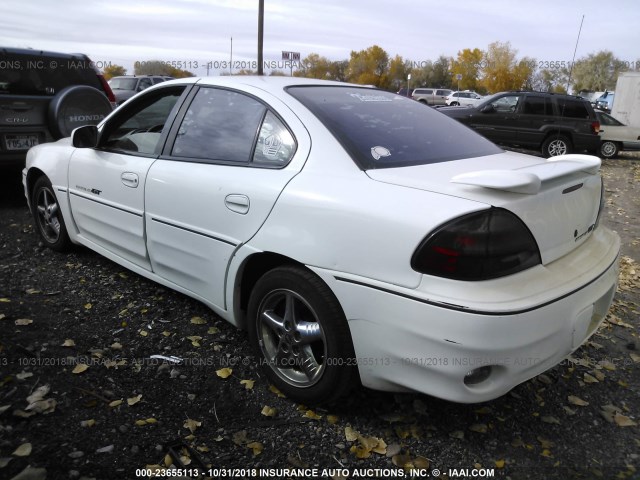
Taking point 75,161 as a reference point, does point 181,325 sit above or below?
below

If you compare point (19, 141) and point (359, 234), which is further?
point (19, 141)

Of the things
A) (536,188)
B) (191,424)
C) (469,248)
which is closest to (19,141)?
(191,424)

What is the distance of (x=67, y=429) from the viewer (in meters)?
2.23

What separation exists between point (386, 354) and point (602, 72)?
92.1 metres

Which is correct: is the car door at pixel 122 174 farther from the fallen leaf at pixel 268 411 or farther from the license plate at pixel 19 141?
the license plate at pixel 19 141

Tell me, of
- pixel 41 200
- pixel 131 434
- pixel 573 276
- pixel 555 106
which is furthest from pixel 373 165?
pixel 555 106

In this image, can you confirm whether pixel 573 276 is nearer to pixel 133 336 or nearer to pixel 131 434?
pixel 131 434

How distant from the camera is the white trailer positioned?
744 inches

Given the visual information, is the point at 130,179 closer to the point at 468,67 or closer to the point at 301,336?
the point at 301,336

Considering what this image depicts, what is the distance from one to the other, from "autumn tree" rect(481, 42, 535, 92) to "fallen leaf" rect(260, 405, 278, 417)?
209ft

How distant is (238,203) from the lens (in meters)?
2.54

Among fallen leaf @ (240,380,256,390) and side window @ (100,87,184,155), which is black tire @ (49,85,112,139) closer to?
side window @ (100,87,184,155)

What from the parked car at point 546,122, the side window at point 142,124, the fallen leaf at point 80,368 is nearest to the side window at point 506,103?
the parked car at point 546,122

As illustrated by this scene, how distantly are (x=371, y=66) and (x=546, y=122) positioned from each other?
72791 millimetres
